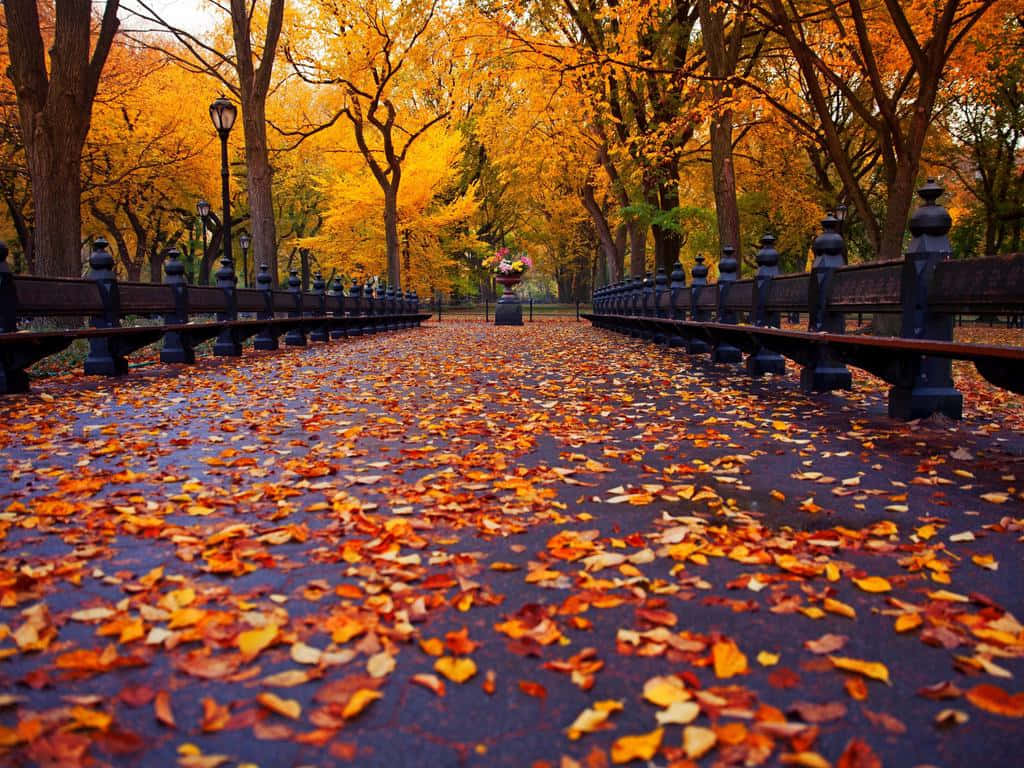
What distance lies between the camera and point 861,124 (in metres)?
24.0

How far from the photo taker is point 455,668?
6.67 feet

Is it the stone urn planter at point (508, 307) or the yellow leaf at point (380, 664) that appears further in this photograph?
the stone urn planter at point (508, 307)

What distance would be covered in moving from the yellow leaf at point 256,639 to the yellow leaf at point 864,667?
1.56m

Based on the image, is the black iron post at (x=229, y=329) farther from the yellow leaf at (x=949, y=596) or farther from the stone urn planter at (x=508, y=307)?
the stone urn planter at (x=508, y=307)

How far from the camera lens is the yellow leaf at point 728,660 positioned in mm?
2000

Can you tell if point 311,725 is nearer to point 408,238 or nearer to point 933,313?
point 933,313

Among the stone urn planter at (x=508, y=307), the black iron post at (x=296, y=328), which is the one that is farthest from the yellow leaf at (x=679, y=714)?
the stone urn planter at (x=508, y=307)

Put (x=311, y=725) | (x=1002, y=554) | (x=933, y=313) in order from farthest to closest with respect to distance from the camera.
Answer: (x=933, y=313)
(x=1002, y=554)
(x=311, y=725)

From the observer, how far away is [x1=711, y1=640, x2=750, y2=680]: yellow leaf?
6.56 ft

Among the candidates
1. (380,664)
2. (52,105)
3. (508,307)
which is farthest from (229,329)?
(508,307)

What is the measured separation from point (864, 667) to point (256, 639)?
5.46 ft

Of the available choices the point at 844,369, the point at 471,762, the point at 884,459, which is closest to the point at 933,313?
the point at 884,459

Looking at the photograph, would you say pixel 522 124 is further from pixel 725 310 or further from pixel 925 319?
pixel 925 319

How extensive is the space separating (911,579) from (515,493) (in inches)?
70.7
